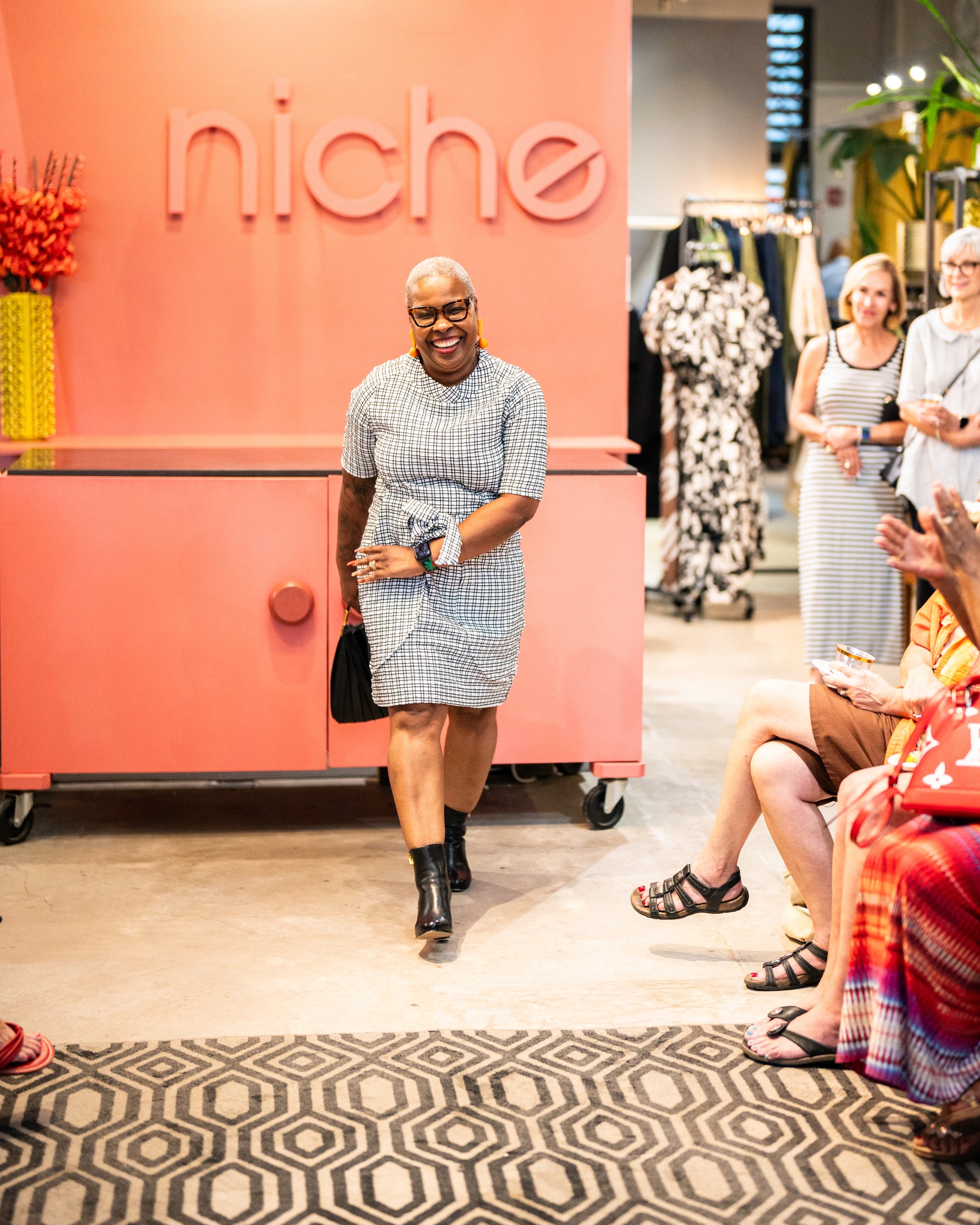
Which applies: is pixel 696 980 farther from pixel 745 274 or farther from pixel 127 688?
pixel 745 274

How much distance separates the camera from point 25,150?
13.9ft

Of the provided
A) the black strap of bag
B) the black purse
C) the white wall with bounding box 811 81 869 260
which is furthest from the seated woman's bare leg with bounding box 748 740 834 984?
the white wall with bounding box 811 81 869 260

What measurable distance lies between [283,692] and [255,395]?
1.02 meters

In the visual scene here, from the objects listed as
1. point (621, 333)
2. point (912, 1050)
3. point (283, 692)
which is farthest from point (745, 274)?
point (912, 1050)

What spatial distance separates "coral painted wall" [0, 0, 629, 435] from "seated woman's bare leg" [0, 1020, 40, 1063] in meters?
2.23

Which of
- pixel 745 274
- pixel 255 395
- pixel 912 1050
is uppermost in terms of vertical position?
pixel 745 274

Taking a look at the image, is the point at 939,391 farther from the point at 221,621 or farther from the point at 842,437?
the point at 221,621

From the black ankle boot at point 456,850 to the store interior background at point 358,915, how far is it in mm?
44

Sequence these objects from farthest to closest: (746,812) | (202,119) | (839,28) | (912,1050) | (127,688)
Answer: (839,28) → (202,119) → (127,688) → (746,812) → (912,1050)

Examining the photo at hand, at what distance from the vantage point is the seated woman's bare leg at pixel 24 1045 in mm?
2566

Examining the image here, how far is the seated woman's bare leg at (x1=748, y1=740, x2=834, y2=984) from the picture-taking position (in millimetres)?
2869

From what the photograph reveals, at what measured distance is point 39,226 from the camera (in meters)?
4.05

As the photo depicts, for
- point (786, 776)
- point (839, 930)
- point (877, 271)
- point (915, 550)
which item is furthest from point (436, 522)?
point (877, 271)

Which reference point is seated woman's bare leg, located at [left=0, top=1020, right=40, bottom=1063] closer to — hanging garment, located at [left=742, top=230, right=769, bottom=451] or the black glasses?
the black glasses
